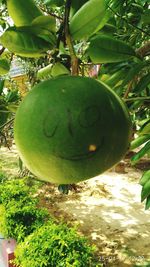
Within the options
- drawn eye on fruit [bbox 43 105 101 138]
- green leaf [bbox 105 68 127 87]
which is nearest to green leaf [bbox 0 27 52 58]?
drawn eye on fruit [bbox 43 105 101 138]

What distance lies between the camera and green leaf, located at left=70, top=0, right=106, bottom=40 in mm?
640

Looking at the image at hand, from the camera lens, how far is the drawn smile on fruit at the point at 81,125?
1.82 ft

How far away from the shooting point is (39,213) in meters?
4.08

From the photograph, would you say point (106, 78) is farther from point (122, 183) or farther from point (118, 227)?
point (122, 183)

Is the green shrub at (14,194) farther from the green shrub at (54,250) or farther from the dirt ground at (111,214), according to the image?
the green shrub at (54,250)

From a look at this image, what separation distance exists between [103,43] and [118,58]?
0.07m

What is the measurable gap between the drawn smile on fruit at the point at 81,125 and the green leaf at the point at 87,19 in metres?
0.16

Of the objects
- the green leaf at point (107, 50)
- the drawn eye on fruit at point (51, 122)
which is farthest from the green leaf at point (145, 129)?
the drawn eye on fruit at point (51, 122)

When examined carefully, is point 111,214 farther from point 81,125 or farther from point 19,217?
point 81,125

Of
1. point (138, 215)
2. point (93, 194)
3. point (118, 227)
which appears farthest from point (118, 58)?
point (93, 194)

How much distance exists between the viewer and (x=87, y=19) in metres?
0.65

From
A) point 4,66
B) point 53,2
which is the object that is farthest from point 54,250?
point 53,2

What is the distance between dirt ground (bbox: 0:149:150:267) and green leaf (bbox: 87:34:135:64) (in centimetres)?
350

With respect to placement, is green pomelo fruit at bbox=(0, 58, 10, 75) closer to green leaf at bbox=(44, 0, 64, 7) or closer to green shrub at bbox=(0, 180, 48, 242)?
green leaf at bbox=(44, 0, 64, 7)
